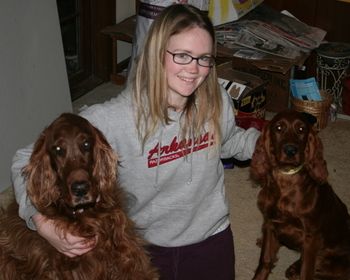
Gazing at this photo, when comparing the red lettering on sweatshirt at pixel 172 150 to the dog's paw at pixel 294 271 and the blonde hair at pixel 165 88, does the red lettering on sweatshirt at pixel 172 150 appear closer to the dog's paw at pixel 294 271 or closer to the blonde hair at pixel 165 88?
the blonde hair at pixel 165 88

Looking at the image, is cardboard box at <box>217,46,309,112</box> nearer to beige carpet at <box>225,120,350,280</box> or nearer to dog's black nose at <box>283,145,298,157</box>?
beige carpet at <box>225,120,350,280</box>

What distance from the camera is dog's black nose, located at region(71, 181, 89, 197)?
1729 mm

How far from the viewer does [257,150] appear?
246 cm

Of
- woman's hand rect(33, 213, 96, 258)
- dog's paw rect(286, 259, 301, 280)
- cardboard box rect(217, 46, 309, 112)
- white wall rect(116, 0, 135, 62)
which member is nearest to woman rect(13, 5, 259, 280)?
woman's hand rect(33, 213, 96, 258)

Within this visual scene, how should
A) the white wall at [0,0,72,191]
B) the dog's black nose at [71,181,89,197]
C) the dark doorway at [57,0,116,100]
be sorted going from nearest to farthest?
the dog's black nose at [71,181,89,197], the white wall at [0,0,72,191], the dark doorway at [57,0,116,100]

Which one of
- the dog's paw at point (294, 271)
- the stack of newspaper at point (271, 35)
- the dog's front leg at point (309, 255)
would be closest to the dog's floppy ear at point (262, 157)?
the dog's front leg at point (309, 255)

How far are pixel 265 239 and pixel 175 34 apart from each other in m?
1.13

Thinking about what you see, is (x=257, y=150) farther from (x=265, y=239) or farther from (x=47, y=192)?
(x=47, y=192)

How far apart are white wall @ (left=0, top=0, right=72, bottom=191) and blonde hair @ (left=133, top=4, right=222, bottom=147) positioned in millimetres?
1331

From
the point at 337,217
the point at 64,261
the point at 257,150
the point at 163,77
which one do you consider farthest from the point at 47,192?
the point at 337,217

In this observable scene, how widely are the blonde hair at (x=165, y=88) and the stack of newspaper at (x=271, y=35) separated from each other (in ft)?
6.85

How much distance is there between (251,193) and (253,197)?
4cm

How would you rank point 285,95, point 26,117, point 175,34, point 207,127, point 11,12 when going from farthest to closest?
1. point 285,95
2. point 26,117
3. point 11,12
4. point 207,127
5. point 175,34

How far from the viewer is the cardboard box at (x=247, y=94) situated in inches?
153
